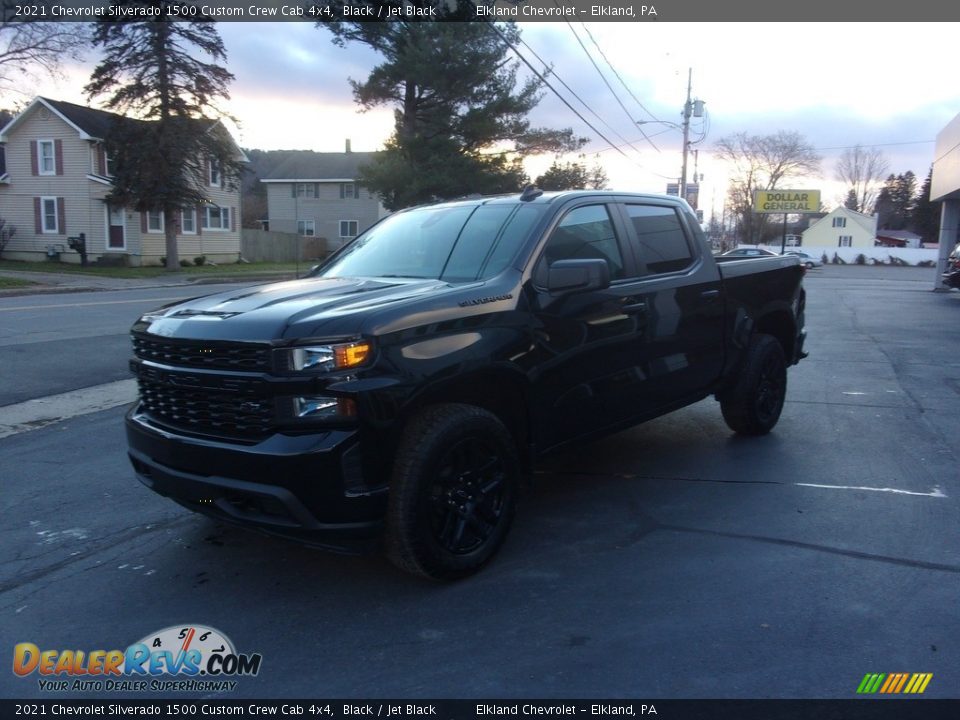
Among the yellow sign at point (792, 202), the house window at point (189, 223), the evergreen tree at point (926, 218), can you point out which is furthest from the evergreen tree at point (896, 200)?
the house window at point (189, 223)

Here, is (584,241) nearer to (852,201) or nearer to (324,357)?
(324,357)

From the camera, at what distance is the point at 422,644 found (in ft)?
10.9

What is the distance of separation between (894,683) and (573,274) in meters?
2.36

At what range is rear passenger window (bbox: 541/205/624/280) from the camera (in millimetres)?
4539

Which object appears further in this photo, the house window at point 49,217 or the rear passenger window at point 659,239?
the house window at point 49,217

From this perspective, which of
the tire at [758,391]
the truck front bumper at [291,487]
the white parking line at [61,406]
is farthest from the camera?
the white parking line at [61,406]

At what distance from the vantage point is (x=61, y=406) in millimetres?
7594

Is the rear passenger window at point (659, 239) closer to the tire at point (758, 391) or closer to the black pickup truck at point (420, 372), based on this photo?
the black pickup truck at point (420, 372)

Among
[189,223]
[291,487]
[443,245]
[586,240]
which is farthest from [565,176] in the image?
[291,487]

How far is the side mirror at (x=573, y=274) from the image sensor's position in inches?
164

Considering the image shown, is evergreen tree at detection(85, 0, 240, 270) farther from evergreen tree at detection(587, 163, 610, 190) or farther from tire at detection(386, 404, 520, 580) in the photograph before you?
tire at detection(386, 404, 520, 580)

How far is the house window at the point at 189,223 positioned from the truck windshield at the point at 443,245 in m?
35.7

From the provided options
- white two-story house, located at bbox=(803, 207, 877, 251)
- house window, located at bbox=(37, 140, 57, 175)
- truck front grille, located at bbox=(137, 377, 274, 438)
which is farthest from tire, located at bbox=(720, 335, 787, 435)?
white two-story house, located at bbox=(803, 207, 877, 251)
